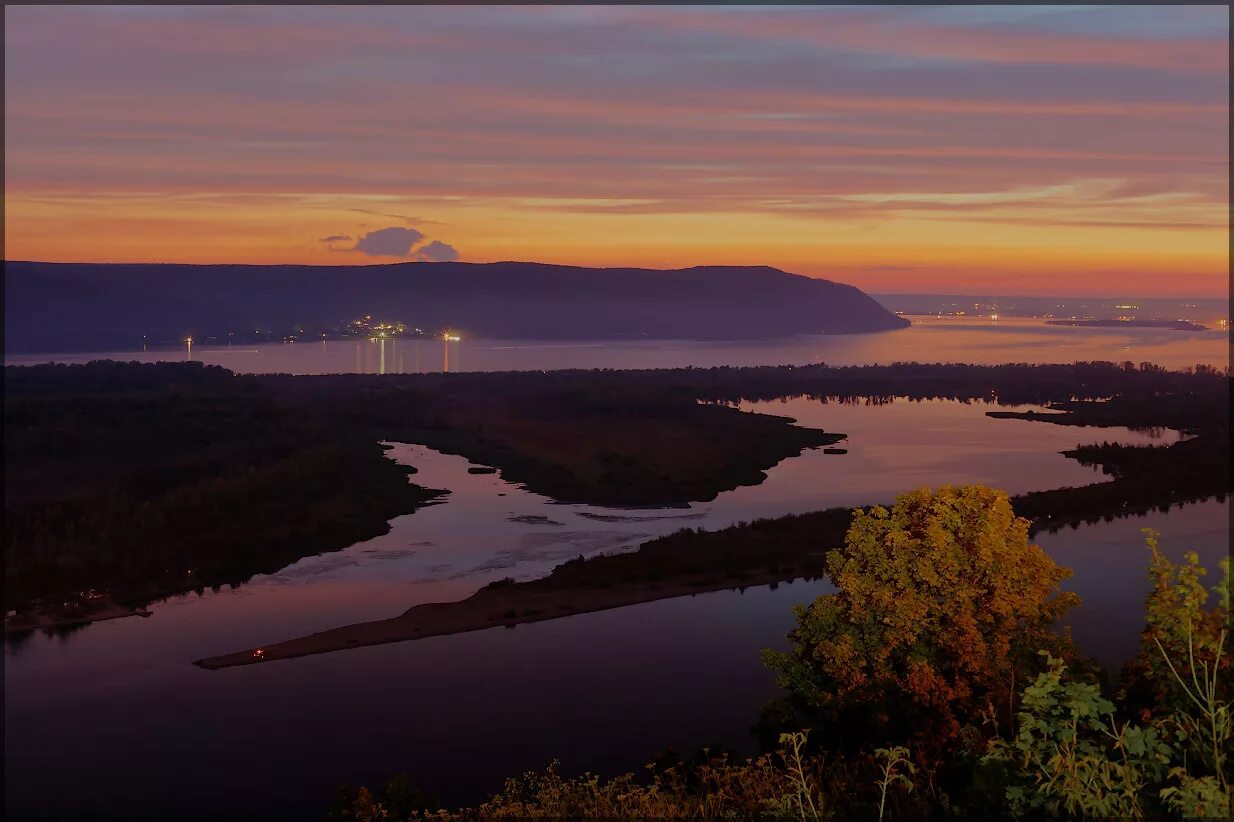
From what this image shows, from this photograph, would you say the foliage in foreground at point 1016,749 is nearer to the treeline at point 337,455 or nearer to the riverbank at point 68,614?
the riverbank at point 68,614

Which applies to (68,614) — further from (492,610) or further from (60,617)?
(492,610)

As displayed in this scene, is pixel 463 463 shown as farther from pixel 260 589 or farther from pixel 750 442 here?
Result: pixel 260 589

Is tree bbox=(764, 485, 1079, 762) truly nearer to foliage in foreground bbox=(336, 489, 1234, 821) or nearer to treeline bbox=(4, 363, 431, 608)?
foliage in foreground bbox=(336, 489, 1234, 821)

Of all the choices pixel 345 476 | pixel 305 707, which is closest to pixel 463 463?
pixel 345 476

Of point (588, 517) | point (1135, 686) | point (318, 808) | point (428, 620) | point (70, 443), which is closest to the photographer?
point (1135, 686)

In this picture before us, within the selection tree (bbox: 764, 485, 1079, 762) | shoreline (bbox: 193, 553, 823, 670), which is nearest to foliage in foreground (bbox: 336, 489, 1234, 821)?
tree (bbox: 764, 485, 1079, 762)
